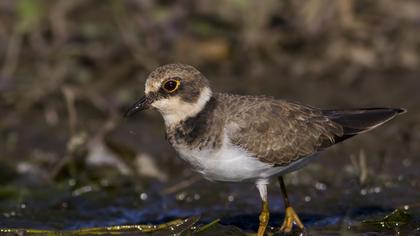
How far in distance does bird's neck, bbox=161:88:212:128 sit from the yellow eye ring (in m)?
0.11

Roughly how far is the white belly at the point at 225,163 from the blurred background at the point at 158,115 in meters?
1.06

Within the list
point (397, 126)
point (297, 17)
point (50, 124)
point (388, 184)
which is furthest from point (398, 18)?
point (50, 124)

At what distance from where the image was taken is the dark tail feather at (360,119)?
7.78 metres

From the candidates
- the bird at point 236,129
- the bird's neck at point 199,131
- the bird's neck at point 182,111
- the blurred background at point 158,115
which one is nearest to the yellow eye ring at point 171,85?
the bird at point 236,129

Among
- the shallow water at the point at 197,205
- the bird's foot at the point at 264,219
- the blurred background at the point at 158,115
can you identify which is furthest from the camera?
the blurred background at the point at 158,115

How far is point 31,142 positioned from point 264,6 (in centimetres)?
322

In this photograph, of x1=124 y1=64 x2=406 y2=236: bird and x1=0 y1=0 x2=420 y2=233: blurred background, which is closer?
x1=124 y1=64 x2=406 y2=236: bird

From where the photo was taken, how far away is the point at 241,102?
7461 millimetres

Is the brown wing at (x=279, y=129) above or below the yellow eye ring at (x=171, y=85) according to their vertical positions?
below

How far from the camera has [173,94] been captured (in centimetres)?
735

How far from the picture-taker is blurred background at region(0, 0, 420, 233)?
883 cm

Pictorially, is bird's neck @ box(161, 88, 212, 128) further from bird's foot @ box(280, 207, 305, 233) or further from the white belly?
bird's foot @ box(280, 207, 305, 233)

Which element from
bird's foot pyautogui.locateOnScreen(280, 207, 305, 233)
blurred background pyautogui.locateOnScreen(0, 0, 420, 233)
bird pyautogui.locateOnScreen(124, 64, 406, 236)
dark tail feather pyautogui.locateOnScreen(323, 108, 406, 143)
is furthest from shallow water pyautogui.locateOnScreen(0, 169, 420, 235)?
dark tail feather pyautogui.locateOnScreen(323, 108, 406, 143)

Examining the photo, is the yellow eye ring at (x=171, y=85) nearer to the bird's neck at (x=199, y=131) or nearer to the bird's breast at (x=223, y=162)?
the bird's neck at (x=199, y=131)
